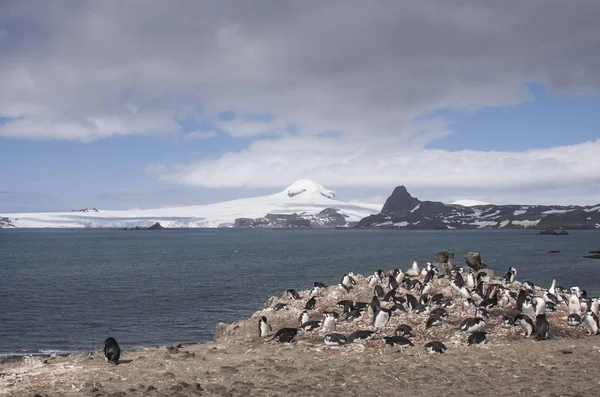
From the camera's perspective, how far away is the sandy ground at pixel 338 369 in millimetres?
14969

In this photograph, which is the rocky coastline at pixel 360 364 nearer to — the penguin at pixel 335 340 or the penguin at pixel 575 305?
the penguin at pixel 335 340

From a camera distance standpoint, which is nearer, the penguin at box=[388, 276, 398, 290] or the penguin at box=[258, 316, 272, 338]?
the penguin at box=[258, 316, 272, 338]

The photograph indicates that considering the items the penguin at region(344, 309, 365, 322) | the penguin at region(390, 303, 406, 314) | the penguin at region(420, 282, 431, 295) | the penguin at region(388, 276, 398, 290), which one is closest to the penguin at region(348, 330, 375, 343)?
the penguin at region(344, 309, 365, 322)

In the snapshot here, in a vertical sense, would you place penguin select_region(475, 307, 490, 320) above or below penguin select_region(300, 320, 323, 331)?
above

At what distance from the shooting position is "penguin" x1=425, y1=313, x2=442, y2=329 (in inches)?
851

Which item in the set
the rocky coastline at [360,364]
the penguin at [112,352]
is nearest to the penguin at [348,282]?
the rocky coastline at [360,364]

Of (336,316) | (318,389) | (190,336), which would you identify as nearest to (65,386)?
(318,389)

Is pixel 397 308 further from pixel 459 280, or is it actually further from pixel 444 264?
pixel 444 264

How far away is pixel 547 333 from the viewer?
20562 mm

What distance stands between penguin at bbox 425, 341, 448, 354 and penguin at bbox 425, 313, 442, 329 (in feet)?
9.01

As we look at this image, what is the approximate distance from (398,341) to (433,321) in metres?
2.91

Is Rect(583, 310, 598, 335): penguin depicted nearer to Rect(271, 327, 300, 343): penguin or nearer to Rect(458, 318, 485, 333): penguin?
Rect(458, 318, 485, 333): penguin

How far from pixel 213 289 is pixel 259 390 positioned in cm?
3570

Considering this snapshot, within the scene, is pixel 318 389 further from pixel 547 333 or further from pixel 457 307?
pixel 457 307
